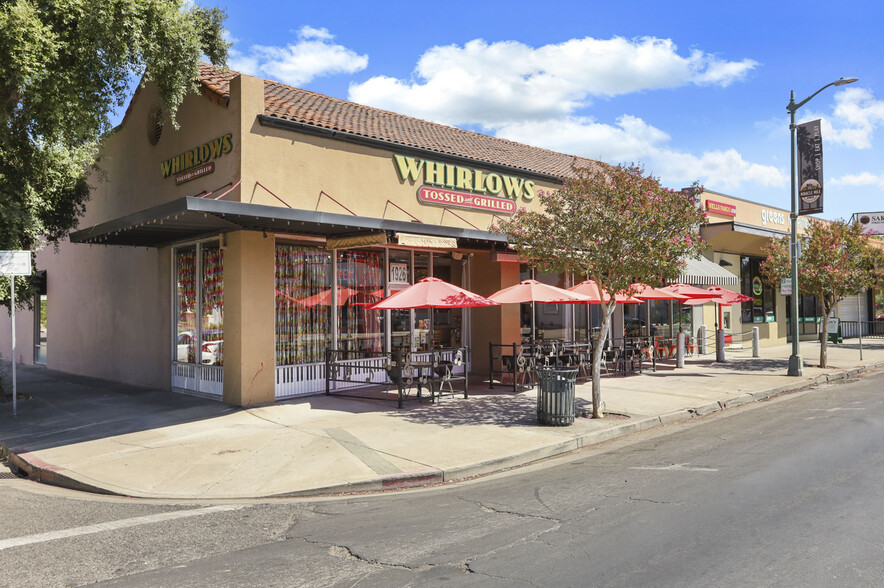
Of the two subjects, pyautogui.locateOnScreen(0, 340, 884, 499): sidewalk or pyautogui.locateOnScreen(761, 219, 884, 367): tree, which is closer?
pyautogui.locateOnScreen(0, 340, 884, 499): sidewalk

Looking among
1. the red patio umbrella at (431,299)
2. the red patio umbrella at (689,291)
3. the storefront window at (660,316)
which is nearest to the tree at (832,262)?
the red patio umbrella at (689,291)

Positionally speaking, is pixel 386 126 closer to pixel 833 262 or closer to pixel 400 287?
pixel 400 287

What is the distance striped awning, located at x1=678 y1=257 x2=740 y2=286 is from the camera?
21.3 meters

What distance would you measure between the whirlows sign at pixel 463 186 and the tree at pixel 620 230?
4.93 metres

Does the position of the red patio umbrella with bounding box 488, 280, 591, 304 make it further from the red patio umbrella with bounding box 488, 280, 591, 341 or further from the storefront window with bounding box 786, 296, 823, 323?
the storefront window with bounding box 786, 296, 823, 323

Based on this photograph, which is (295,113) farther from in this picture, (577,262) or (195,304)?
(577,262)

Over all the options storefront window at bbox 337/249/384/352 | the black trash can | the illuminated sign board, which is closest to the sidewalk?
the black trash can

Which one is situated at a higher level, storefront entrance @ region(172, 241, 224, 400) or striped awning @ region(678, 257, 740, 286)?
striped awning @ region(678, 257, 740, 286)

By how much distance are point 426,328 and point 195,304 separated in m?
5.59

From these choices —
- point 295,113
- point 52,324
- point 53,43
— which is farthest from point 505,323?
point 52,324

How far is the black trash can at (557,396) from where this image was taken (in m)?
10.0

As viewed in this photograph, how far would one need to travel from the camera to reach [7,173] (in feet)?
41.7

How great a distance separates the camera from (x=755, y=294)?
27.8m

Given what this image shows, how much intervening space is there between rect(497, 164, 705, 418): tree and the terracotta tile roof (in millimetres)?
1213
